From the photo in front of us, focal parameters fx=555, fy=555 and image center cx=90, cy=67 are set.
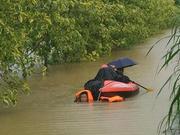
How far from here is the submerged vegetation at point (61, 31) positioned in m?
9.93

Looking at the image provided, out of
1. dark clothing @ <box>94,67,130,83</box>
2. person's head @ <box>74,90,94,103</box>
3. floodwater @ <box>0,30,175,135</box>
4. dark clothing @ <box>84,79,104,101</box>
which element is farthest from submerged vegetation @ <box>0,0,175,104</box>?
dark clothing @ <box>94,67,130,83</box>

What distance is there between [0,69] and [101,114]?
227 centimetres

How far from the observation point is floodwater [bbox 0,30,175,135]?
27.4 ft

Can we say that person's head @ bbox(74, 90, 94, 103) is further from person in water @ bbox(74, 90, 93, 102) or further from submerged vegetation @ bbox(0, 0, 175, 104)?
submerged vegetation @ bbox(0, 0, 175, 104)

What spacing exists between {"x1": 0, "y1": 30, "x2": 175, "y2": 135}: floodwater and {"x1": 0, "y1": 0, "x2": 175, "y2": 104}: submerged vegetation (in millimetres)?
516

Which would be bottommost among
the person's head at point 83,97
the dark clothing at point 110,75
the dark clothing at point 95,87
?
the person's head at point 83,97

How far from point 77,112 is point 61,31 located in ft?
18.0

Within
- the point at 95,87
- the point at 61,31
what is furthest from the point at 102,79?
the point at 61,31

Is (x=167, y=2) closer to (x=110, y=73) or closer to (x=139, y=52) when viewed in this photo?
(x=139, y=52)

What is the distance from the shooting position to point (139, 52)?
19.8 meters

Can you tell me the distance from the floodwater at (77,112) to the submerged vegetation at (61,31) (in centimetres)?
52

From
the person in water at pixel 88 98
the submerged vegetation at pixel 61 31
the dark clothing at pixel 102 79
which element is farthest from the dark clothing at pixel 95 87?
the submerged vegetation at pixel 61 31

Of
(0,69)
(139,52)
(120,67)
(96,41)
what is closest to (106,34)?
(96,41)

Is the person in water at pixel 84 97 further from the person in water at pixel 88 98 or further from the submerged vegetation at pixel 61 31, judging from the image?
the submerged vegetation at pixel 61 31
